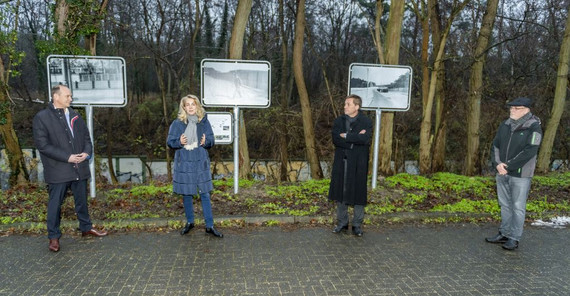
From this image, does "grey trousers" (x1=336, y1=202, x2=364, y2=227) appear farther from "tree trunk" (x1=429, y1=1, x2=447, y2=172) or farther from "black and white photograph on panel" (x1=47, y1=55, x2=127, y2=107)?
"tree trunk" (x1=429, y1=1, x2=447, y2=172)

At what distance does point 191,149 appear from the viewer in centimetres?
507

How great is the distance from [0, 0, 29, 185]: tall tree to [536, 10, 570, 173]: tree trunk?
12.8 meters

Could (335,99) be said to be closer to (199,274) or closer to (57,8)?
(57,8)

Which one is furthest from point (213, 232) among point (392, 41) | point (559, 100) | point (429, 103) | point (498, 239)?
point (559, 100)

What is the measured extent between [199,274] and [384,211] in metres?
3.26

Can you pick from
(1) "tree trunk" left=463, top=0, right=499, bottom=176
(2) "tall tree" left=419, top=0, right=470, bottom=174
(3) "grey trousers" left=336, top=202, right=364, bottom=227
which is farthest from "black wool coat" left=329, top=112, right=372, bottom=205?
(1) "tree trunk" left=463, top=0, right=499, bottom=176

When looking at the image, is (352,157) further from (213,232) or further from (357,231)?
(213,232)

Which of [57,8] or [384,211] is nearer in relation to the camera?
[384,211]

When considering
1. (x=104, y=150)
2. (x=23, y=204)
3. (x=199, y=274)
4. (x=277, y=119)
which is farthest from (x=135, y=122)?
(x=199, y=274)

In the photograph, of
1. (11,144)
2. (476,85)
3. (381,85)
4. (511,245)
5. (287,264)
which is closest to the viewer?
(287,264)

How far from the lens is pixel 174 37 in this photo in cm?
2147

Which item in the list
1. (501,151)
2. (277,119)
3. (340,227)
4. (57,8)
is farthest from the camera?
(277,119)

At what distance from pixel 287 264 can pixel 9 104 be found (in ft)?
23.9

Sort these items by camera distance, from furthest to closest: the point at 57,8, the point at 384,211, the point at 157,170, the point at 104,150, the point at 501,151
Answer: the point at 104,150
the point at 157,170
the point at 57,8
the point at 384,211
the point at 501,151
